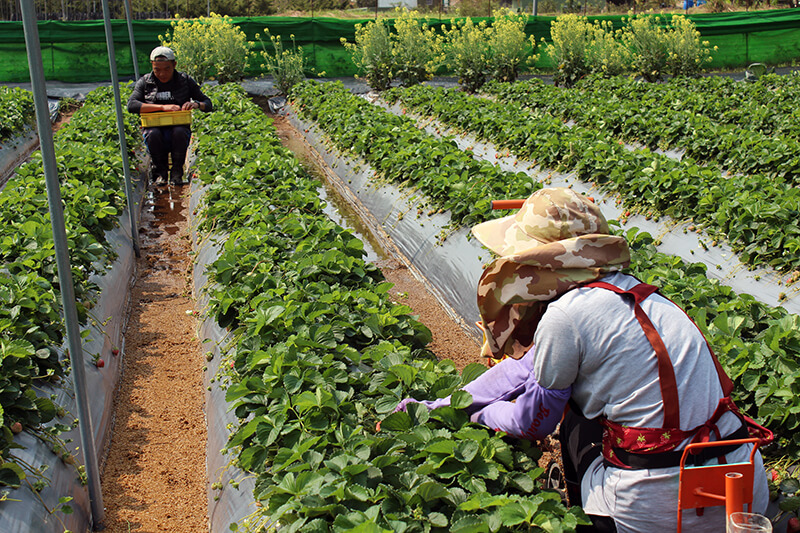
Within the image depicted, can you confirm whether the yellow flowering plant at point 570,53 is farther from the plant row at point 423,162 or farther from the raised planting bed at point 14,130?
the raised planting bed at point 14,130

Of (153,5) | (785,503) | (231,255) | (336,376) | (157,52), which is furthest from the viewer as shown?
(153,5)

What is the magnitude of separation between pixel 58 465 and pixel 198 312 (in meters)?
1.84

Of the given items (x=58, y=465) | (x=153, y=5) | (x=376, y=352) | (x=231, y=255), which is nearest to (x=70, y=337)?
(x=58, y=465)

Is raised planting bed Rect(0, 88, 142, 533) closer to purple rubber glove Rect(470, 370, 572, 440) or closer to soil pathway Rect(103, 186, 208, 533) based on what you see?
soil pathway Rect(103, 186, 208, 533)

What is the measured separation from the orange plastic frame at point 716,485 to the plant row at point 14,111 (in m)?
10.3

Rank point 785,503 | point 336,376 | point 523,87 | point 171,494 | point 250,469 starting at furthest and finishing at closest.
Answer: point 523,87 < point 171,494 < point 336,376 < point 250,469 < point 785,503

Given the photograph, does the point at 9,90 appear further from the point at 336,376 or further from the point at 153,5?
the point at 153,5

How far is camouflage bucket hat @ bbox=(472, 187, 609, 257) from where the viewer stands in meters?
1.89

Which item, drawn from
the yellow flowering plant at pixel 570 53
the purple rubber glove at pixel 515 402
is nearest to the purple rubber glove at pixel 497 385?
the purple rubber glove at pixel 515 402

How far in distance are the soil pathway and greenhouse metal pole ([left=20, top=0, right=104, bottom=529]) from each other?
0.26 metres

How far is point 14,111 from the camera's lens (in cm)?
1063

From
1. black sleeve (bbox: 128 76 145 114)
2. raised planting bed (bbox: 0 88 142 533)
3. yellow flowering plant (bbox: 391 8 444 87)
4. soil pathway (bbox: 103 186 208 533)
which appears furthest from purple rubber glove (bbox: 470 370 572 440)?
yellow flowering plant (bbox: 391 8 444 87)

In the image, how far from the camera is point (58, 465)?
2.71 meters

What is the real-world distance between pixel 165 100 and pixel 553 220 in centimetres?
627
